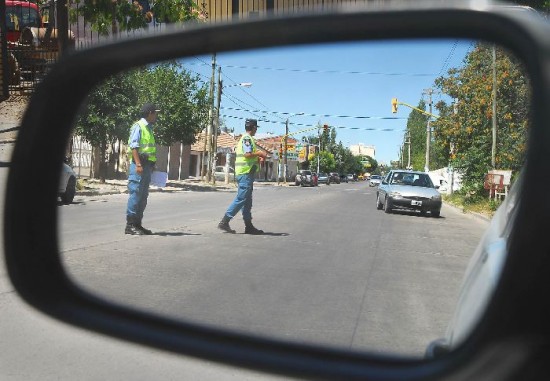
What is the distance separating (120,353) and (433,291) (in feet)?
8.99

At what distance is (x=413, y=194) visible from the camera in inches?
102

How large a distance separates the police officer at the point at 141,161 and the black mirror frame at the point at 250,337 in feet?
0.85

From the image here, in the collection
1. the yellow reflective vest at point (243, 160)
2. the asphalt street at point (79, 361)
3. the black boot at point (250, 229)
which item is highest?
the yellow reflective vest at point (243, 160)

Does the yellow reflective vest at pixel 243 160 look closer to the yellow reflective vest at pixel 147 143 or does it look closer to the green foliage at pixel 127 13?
the yellow reflective vest at pixel 147 143

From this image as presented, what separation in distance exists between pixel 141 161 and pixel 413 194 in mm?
1215

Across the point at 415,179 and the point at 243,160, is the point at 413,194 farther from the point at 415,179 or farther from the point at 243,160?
the point at 243,160

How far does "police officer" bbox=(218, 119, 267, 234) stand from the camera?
2592mm

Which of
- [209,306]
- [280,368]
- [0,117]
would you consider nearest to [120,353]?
[209,306]

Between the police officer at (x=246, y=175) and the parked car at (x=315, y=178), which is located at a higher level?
the police officer at (x=246, y=175)

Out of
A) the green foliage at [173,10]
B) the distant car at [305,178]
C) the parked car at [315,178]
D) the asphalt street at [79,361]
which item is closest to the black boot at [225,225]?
the asphalt street at [79,361]

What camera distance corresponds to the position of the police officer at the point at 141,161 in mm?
2494

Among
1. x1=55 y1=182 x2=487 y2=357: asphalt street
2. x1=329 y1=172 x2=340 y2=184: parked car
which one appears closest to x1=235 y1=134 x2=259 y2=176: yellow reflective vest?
x1=55 y1=182 x2=487 y2=357: asphalt street

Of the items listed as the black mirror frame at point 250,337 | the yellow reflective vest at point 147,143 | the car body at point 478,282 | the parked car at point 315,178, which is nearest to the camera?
the black mirror frame at point 250,337

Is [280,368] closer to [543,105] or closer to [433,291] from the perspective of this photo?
[433,291]
